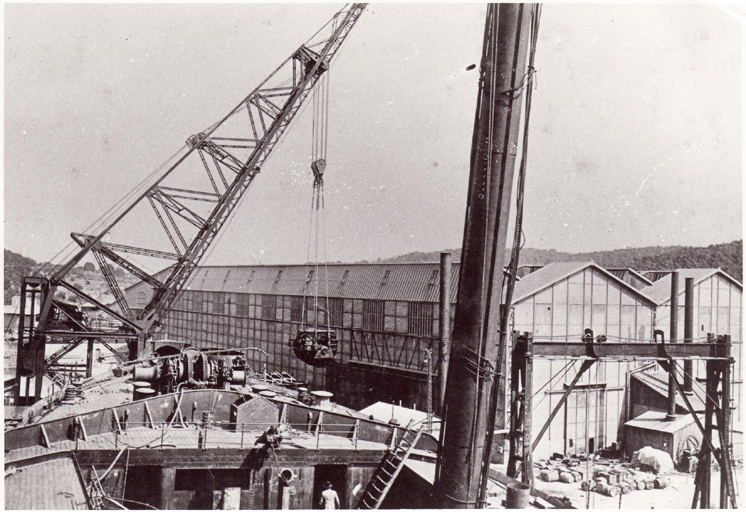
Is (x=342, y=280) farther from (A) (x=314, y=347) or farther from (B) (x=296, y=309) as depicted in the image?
(A) (x=314, y=347)

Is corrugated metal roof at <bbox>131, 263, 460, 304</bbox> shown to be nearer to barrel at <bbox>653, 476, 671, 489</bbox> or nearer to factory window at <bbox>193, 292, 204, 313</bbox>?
factory window at <bbox>193, 292, 204, 313</bbox>

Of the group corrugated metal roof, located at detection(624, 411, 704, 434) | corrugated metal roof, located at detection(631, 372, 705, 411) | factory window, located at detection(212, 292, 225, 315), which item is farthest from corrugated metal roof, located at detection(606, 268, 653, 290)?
factory window, located at detection(212, 292, 225, 315)


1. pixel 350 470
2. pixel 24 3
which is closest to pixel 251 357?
pixel 350 470

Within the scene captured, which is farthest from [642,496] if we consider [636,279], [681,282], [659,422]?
[636,279]

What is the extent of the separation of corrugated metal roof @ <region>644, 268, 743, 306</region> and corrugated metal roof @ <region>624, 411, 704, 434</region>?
5.53 meters

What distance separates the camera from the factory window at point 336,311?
32.9 meters

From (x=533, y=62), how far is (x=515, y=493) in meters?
6.20

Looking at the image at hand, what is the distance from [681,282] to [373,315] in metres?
17.5

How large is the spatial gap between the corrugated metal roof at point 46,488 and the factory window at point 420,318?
16984 millimetres

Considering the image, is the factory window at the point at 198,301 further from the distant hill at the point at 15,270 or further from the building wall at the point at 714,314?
the building wall at the point at 714,314

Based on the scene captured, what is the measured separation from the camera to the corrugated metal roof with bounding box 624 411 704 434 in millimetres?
25906

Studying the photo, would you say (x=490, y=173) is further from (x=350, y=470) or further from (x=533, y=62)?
(x=350, y=470)

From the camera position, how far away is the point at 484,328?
816 cm

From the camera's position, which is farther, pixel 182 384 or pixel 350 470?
pixel 182 384
